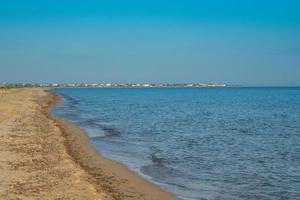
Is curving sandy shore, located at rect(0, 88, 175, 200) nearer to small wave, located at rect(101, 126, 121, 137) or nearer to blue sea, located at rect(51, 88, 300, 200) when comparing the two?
blue sea, located at rect(51, 88, 300, 200)

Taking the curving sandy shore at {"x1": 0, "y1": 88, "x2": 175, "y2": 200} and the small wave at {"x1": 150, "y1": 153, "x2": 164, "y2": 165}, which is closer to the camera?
the curving sandy shore at {"x1": 0, "y1": 88, "x2": 175, "y2": 200}

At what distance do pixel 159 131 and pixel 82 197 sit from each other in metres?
22.6

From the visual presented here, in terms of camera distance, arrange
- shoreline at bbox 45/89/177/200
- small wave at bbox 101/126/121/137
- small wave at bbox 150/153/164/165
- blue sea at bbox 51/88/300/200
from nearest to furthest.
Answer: shoreline at bbox 45/89/177/200, blue sea at bbox 51/88/300/200, small wave at bbox 150/153/164/165, small wave at bbox 101/126/121/137

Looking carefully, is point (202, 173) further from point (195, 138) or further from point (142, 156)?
point (195, 138)

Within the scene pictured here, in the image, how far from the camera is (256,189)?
15203 mm

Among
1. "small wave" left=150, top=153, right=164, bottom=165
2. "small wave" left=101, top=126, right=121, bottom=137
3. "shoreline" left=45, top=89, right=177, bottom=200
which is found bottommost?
"small wave" left=101, top=126, right=121, bottom=137

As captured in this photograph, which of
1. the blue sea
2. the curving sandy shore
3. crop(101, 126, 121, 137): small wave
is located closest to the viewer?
the curving sandy shore

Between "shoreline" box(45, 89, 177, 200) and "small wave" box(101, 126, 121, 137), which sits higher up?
"shoreline" box(45, 89, 177, 200)

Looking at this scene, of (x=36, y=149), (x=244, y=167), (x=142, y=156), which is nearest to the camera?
(x=244, y=167)

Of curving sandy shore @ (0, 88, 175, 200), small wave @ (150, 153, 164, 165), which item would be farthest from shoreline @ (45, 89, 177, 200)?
small wave @ (150, 153, 164, 165)

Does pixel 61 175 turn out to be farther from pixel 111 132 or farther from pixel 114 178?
pixel 111 132

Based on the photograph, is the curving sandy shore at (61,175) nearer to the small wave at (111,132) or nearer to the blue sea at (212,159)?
the blue sea at (212,159)

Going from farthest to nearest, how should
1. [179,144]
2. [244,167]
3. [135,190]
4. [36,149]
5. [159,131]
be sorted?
1. [159,131]
2. [179,144]
3. [36,149]
4. [244,167]
5. [135,190]

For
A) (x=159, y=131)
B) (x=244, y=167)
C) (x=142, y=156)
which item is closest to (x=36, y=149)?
(x=142, y=156)
